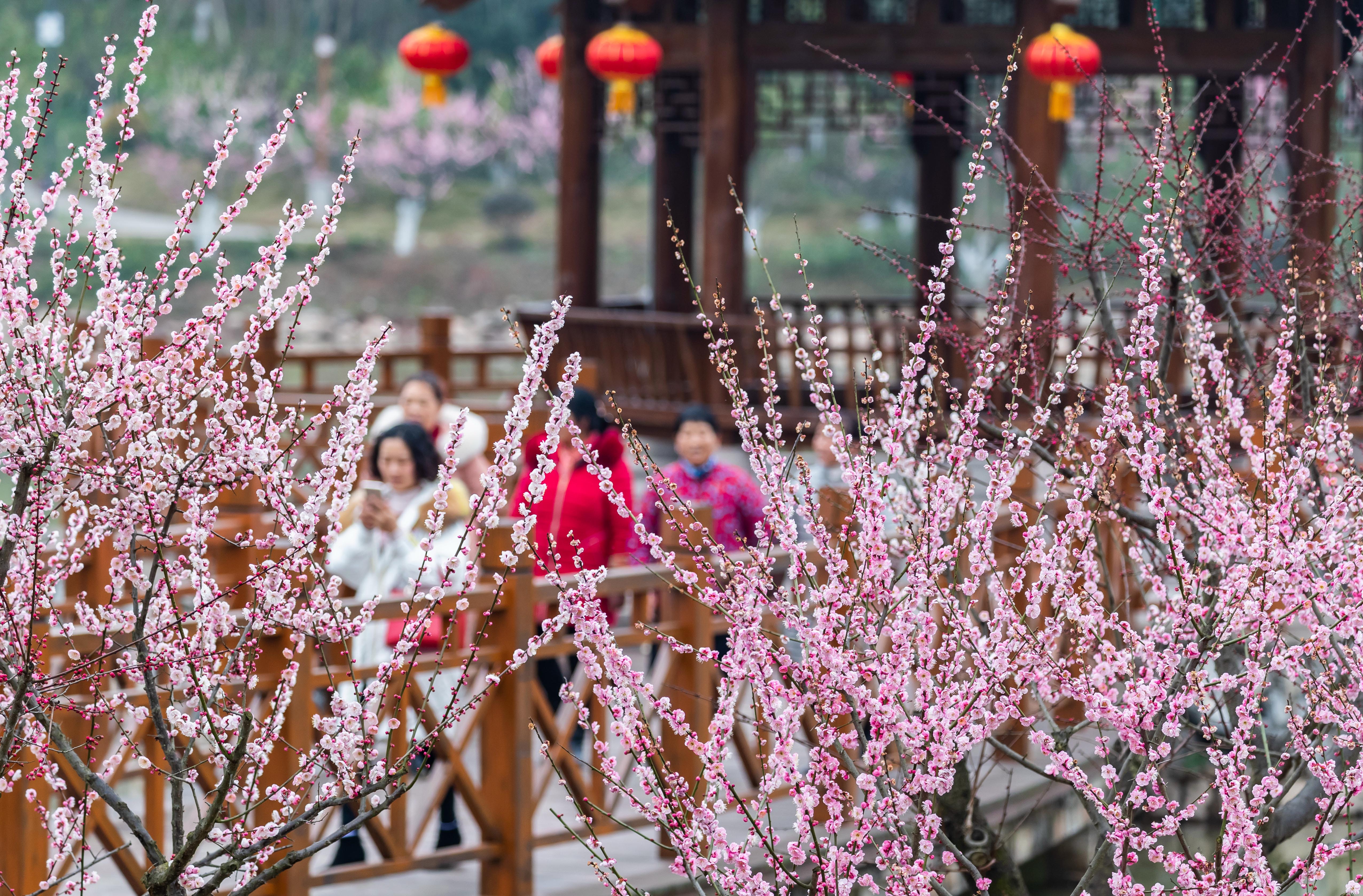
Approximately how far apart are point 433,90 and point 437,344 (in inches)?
68.7

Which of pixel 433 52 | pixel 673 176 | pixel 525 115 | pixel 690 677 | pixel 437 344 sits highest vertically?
pixel 525 115

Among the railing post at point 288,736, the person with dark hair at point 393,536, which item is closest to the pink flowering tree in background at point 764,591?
the railing post at point 288,736

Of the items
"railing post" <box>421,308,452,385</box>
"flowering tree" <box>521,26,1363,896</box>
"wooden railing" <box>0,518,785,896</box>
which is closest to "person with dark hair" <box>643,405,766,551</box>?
"wooden railing" <box>0,518,785,896</box>

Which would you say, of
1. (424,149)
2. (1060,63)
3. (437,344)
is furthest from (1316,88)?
(424,149)

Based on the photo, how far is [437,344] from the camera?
1192 centimetres

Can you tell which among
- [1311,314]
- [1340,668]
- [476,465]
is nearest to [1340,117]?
[476,465]

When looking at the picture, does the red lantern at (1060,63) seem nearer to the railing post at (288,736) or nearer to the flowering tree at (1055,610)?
the flowering tree at (1055,610)

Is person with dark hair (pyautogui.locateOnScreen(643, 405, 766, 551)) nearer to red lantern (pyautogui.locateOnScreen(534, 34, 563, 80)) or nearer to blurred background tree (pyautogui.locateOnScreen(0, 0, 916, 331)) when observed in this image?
red lantern (pyautogui.locateOnScreen(534, 34, 563, 80))

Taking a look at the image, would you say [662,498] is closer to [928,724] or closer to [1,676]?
[928,724]

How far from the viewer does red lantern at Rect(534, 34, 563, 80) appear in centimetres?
1255

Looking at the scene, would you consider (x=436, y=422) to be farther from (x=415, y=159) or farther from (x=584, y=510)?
(x=415, y=159)

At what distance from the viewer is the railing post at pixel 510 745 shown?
4344 mm

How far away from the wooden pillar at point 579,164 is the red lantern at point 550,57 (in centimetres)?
60

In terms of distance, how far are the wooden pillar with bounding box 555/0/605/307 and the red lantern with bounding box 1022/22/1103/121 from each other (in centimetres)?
308
